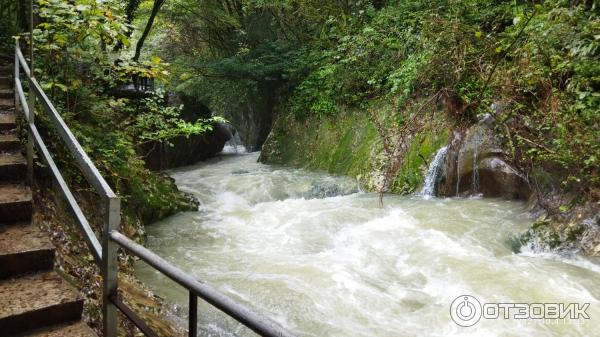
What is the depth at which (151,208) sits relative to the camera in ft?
25.4

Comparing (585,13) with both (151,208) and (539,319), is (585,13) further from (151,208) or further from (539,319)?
(151,208)

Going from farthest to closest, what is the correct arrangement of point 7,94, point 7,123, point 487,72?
point 487,72 < point 7,94 < point 7,123

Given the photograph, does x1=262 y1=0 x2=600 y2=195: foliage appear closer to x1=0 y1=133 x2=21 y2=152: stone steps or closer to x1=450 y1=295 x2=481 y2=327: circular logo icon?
x1=450 y1=295 x2=481 y2=327: circular logo icon

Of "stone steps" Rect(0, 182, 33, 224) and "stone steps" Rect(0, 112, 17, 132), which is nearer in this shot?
"stone steps" Rect(0, 182, 33, 224)

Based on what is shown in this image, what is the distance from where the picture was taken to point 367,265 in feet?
19.4

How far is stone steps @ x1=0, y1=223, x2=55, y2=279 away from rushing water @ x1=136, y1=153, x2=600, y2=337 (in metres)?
1.66

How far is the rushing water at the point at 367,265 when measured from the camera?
14.7ft

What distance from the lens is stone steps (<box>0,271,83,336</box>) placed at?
8.11 ft

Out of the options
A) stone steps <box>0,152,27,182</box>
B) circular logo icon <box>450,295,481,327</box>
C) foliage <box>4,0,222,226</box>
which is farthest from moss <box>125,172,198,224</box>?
circular logo icon <box>450,295,481,327</box>

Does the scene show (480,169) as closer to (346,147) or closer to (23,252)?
(346,147)

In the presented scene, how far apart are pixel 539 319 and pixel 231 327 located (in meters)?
3.13

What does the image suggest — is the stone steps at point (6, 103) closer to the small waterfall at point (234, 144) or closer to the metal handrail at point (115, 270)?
the metal handrail at point (115, 270)

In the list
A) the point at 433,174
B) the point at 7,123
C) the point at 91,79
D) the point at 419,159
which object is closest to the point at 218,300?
the point at 7,123

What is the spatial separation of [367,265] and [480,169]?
3.83m
